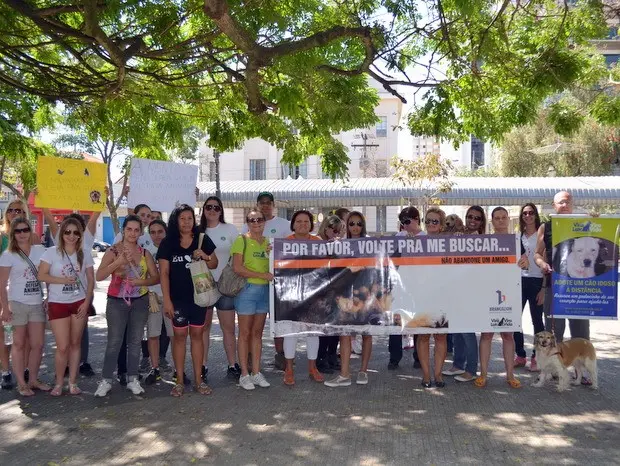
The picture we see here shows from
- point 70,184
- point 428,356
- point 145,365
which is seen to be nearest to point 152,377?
point 145,365

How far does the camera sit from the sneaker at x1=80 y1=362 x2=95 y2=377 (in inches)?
296

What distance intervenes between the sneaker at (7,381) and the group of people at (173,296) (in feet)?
0.03

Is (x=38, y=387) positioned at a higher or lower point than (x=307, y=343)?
lower

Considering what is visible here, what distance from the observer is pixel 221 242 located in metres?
7.23

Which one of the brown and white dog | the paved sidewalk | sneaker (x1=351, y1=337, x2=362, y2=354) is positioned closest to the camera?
the paved sidewalk

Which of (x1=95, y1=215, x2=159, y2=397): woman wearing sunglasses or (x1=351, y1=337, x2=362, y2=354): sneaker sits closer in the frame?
(x1=95, y1=215, x2=159, y2=397): woman wearing sunglasses

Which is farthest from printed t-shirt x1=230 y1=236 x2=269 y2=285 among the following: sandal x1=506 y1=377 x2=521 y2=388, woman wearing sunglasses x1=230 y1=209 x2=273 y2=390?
sandal x1=506 y1=377 x2=521 y2=388

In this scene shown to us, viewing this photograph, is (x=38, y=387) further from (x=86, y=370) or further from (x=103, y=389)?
(x=86, y=370)

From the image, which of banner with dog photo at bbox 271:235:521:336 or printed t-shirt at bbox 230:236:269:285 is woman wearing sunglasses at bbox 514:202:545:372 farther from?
printed t-shirt at bbox 230:236:269:285

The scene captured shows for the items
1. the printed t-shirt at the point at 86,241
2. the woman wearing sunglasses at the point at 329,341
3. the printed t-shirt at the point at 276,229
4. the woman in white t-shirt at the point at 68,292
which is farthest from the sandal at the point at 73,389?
the woman wearing sunglasses at the point at 329,341

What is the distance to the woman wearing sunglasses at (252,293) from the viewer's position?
6762 mm

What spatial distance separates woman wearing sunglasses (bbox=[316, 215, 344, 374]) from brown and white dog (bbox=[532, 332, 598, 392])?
2.28m

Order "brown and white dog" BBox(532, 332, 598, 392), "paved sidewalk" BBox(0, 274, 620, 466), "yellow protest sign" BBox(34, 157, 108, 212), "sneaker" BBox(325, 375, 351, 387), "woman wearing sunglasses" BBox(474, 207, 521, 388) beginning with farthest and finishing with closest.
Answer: "yellow protest sign" BBox(34, 157, 108, 212), "sneaker" BBox(325, 375, 351, 387), "woman wearing sunglasses" BBox(474, 207, 521, 388), "brown and white dog" BBox(532, 332, 598, 392), "paved sidewalk" BBox(0, 274, 620, 466)

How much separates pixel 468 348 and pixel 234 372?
2650 mm
